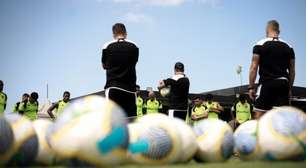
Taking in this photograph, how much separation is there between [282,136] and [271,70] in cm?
179

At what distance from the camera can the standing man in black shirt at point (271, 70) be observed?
7.59 meters

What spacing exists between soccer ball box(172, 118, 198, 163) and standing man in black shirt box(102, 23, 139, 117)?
1.32 m

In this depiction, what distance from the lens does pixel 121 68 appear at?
25.8 feet

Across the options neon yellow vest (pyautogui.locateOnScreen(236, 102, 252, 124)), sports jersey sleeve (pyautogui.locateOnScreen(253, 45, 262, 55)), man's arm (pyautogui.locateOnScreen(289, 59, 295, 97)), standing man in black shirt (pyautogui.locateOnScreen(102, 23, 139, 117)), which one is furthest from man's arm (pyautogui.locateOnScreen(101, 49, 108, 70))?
neon yellow vest (pyautogui.locateOnScreen(236, 102, 252, 124))

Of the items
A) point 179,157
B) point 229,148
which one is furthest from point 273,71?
point 179,157

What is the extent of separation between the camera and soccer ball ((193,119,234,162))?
7293 mm

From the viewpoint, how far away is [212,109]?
16.1m

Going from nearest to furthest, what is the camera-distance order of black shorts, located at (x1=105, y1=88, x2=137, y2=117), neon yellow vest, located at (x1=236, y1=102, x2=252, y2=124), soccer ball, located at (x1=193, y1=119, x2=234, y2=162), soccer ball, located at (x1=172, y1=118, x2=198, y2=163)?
soccer ball, located at (x1=172, y1=118, x2=198, y2=163), soccer ball, located at (x1=193, y1=119, x2=234, y2=162), black shorts, located at (x1=105, y1=88, x2=137, y2=117), neon yellow vest, located at (x1=236, y1=102, x2=252, y2=124)

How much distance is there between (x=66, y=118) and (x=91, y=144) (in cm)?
49

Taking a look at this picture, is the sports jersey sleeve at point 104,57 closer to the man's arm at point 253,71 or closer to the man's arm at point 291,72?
the man's arm at point 253,71

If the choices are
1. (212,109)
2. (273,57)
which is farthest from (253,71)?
(212,109)

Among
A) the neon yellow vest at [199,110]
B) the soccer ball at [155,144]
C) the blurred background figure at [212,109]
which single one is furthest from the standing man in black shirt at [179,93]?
the blurred background figure at [212,109]

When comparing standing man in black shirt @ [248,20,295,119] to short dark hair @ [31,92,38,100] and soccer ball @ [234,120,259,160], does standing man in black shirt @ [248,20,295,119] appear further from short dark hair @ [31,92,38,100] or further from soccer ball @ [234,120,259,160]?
short dark hair @ [31,92,38,100]

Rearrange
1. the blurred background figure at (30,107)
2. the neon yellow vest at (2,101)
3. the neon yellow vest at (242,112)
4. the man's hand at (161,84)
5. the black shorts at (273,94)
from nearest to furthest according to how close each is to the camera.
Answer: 1. the black shorts at (273,94)
2. the man's hand at (161,84)
3. the neon yellow vest at (2,101)
4. the blurred background figure at (30,107)
5. the neon yellow vest at (242,112)
